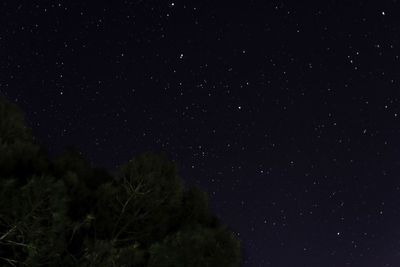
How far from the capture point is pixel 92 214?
7.52 meters

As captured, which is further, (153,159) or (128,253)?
(153,159)

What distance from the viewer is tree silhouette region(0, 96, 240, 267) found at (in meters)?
6.07

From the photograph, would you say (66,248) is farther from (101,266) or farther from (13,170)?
(13,170)

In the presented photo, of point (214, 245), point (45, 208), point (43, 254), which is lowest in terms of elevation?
point (43, 254)

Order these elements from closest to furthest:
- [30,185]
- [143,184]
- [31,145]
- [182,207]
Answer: [30,185]
[31,145]
[143,184]
[182,207]

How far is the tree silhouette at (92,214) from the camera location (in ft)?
19.9

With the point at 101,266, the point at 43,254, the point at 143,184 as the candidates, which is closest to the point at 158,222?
the point at 143,184

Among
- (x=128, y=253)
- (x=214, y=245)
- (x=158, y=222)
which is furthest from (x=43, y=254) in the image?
(x=214, y=245)

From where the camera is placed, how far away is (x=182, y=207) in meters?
8.74

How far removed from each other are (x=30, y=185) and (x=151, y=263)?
225cm

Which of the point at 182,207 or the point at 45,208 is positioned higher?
the point at 182,207

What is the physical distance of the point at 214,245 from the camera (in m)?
7.92

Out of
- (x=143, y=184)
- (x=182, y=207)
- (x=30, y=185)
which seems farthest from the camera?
(x=182, y=207)

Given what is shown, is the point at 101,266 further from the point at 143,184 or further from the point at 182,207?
the point at 182,207
